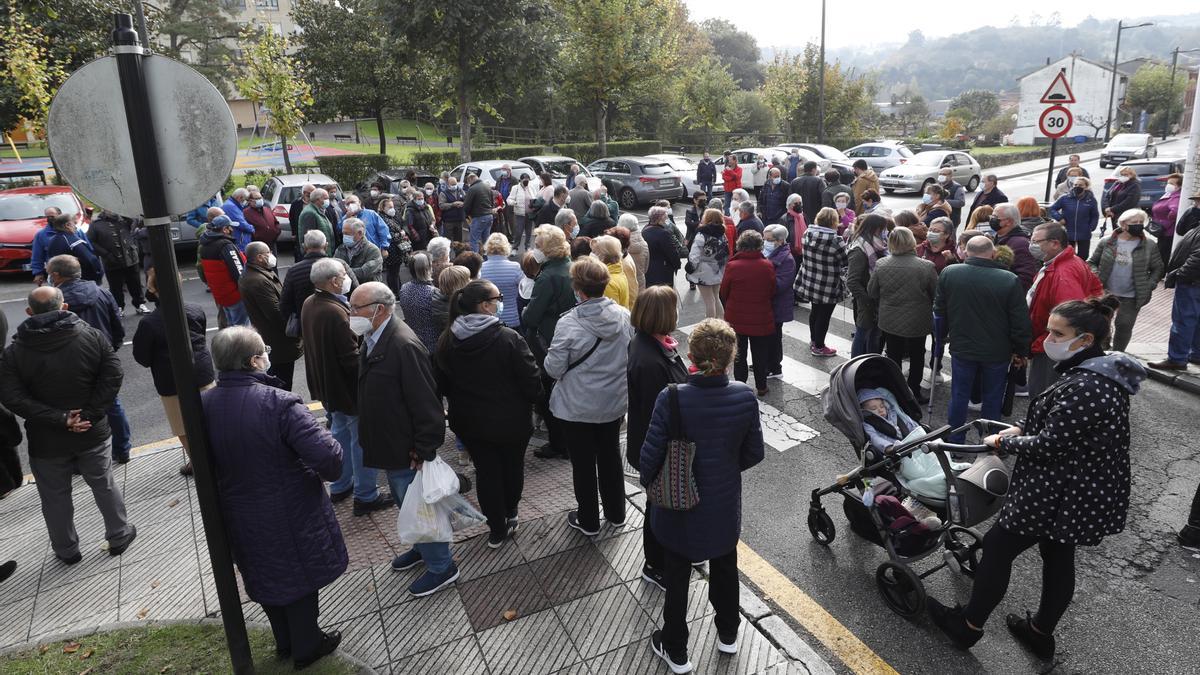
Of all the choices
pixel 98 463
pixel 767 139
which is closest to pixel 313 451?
pixel 98 463

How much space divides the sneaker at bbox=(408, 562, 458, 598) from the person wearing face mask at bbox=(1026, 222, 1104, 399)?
5034 millimetres

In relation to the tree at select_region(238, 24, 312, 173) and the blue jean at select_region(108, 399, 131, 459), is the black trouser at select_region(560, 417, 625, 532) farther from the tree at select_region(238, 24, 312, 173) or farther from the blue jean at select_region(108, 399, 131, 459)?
the tree at select_region(238, 24, 312, 173)

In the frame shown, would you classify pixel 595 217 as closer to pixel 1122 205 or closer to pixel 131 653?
pixel 131 653

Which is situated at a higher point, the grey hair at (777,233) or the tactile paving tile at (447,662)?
the grey hair at (777,233)

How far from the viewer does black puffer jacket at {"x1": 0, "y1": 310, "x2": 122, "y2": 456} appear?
4809mm

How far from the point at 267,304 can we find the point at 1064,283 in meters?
7.18

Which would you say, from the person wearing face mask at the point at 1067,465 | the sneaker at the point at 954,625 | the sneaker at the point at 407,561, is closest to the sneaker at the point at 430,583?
the sneaker at the point at 407,561

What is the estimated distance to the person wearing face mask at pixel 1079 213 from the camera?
11.4 meters

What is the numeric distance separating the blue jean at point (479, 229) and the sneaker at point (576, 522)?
959cm

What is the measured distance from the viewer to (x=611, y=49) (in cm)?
2934

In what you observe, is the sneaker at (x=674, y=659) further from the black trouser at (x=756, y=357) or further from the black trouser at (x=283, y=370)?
the black trouser at (x=283, y=370)

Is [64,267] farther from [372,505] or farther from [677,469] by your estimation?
[677,469]

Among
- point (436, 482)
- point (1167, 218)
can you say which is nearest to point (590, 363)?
point (436, 482)

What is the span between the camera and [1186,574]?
4602mm
